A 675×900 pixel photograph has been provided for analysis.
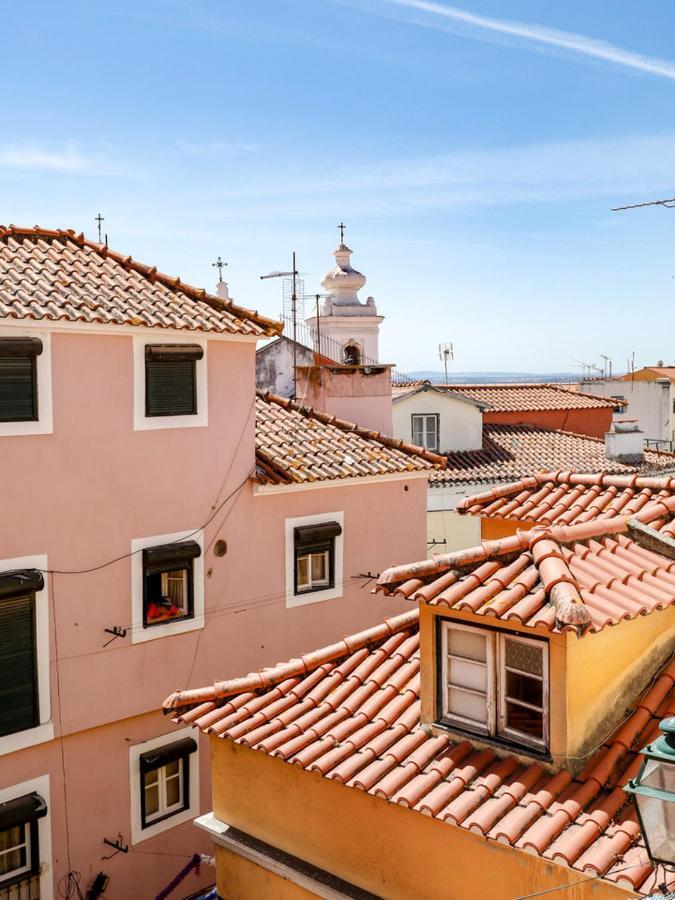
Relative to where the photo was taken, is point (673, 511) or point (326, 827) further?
point (673, 511)

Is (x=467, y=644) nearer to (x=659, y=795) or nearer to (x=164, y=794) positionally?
(x=659, y=795)

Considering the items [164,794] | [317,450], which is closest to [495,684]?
[164,794]

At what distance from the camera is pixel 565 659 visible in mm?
6352

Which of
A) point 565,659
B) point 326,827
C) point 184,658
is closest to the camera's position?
point 565,659

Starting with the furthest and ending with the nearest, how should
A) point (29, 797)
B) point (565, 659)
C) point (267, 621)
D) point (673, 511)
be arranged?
1. point (267, 621)
2. point (29, 797)
3. point (673, 511)
4. point (565, 659)

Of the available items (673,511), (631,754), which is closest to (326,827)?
(631,754)

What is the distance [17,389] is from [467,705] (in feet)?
23.8

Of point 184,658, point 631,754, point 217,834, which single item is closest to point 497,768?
point 631,754

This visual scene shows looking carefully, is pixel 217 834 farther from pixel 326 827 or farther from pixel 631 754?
pixel 631 754

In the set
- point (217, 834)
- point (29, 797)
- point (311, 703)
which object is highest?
point (311, 703)

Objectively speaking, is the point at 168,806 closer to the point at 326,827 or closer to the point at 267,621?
the point at 267,621

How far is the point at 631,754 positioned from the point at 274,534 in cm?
849

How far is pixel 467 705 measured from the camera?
278 inches

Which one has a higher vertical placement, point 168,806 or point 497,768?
point 497,768
